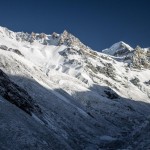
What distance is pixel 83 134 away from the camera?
202 feet

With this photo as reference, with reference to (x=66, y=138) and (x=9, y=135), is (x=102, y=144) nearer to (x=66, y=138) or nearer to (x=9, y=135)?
(x=66, y=138)

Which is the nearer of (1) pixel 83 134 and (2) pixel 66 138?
(2) pixel 66 138

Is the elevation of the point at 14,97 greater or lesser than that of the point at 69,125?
lesser

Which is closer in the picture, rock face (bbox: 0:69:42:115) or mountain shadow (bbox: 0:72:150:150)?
mountain shadow (bbox: 0:72:150:150)

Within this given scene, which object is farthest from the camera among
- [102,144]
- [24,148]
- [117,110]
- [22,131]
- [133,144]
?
[117,110]

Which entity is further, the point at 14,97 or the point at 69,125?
the point at 69,125

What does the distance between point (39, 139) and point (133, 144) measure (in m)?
15.8

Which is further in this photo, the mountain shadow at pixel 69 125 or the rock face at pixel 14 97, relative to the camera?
the rock face at pixel 14 97

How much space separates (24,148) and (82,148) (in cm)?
1606

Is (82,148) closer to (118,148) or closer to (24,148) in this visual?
(118,148)

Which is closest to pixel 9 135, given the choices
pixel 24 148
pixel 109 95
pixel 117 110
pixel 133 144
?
pixel 24 148

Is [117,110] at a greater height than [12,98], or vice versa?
[117,110]

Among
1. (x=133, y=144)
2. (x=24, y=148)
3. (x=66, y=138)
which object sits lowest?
(x=24, y=148)

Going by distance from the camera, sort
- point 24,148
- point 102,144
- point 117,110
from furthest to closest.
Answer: point 117,110 < point 102,144 < point 24,148
